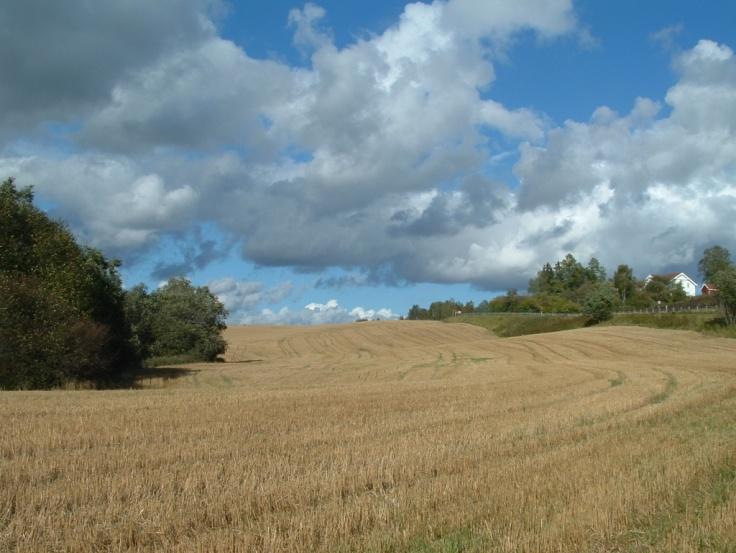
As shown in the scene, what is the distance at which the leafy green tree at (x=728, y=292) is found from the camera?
75119mm

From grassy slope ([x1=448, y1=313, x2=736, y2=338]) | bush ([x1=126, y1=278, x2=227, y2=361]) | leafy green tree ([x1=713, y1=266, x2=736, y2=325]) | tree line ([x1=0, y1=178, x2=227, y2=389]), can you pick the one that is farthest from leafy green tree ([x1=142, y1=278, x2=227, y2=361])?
leafy green tree ([x1=713, y1=266, x2=736, y2=325])

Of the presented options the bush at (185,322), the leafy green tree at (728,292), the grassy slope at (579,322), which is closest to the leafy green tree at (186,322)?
the bush at (185,322)

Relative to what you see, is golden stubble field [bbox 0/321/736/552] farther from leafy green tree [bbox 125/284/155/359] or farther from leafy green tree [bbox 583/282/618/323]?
leafy green tree [bbox 583/282/618/323]

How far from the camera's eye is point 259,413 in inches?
740

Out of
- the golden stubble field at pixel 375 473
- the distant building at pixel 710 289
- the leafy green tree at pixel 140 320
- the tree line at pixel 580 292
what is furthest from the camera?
the tree line at pixel 580 292

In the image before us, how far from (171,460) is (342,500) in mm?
4246

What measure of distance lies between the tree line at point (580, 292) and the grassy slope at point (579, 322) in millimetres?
3765

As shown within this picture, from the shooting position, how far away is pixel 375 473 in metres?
10.4

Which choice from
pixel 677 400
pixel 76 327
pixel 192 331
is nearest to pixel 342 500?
pixel 677 400

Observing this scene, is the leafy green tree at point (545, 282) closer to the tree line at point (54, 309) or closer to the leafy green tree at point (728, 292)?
the leafy green tree at point (728, 292)

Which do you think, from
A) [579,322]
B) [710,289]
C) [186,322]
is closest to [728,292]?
[579,322]

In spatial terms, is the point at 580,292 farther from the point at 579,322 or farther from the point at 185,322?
the point at 185,322

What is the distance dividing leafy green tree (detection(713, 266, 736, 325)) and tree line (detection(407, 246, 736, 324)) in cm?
1821

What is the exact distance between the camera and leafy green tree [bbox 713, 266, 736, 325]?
75.1 m
